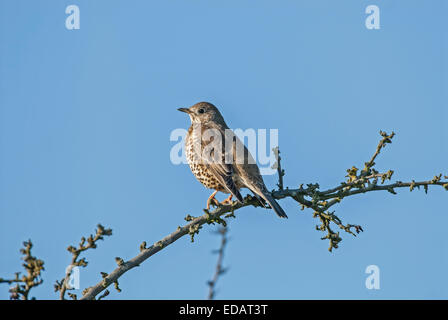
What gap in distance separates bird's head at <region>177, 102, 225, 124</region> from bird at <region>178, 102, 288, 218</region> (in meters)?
0.41

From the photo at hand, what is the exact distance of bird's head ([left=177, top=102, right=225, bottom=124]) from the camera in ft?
32.9

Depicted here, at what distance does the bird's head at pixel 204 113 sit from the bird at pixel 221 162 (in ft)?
1.35

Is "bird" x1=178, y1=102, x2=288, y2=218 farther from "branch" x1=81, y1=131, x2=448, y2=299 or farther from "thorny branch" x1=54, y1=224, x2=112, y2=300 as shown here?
"thorny branch" x1=54, y1=224, x2=112, y2=300

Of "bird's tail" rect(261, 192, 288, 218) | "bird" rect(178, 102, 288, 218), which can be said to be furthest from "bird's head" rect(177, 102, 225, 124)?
"bird's tail" rect(261, 192, 288, 218)

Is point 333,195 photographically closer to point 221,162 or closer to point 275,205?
point 275,205

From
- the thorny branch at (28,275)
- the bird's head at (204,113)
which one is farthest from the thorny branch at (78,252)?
the bird's head at (204,113)

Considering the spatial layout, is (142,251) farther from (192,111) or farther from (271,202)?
(192,111)

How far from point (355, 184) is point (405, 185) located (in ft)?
1.50

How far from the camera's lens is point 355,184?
5.65m

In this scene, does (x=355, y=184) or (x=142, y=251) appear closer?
(x=142, y=251)

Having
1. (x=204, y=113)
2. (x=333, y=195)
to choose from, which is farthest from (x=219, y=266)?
(x=204, y=113)

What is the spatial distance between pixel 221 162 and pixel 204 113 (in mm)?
1902
